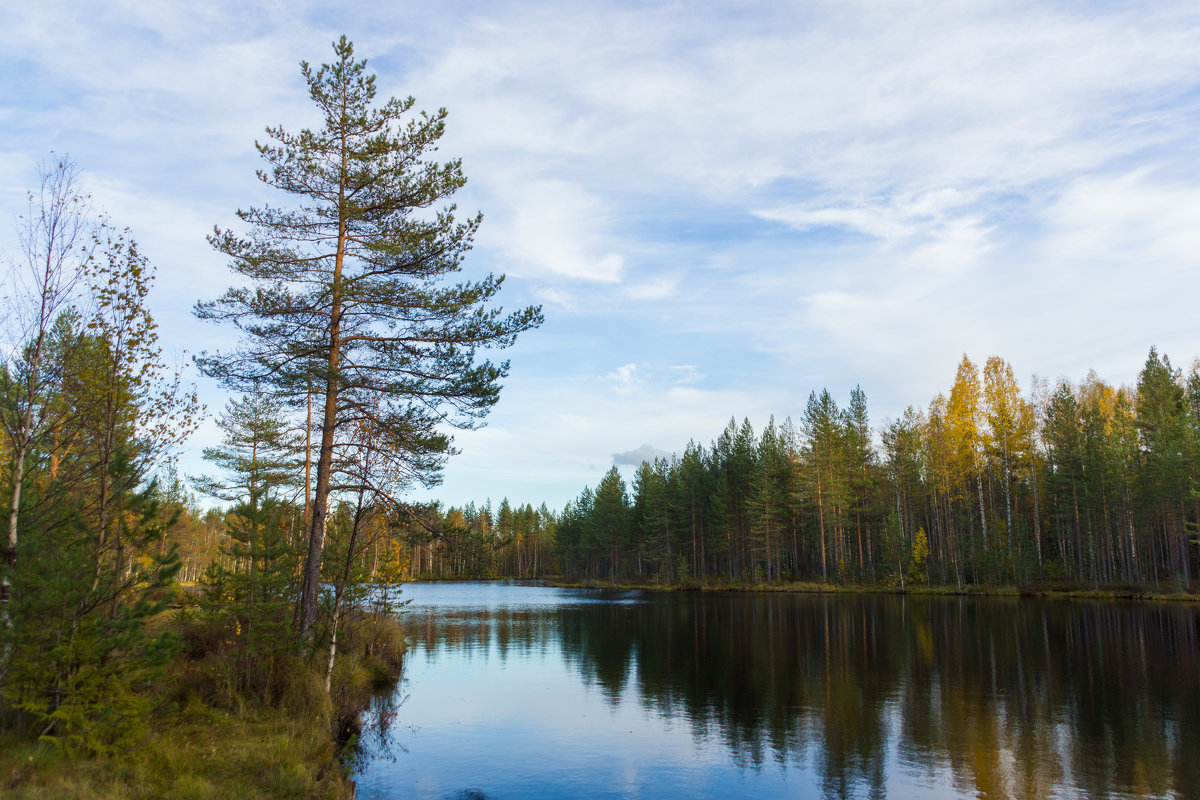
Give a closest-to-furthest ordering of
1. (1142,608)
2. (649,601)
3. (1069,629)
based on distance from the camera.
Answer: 1. (1069,629)
2. (1142,608)
3. (649,601)

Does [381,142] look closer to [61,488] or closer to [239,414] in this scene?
[61,488]

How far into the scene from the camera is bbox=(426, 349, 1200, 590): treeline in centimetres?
5234

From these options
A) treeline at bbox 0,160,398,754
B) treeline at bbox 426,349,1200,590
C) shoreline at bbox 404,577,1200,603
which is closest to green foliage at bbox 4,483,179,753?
treeline at bbox 0,160,398,754

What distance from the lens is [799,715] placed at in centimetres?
1711

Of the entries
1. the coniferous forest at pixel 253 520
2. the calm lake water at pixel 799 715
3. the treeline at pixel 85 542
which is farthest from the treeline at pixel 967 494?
the treeline at pixel 85 542

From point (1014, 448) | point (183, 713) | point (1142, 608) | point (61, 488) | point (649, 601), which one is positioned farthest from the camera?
point (649, 601)

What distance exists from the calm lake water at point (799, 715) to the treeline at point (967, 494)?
22.0 meters

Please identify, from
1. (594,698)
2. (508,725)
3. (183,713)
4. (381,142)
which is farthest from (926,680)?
(381,142)

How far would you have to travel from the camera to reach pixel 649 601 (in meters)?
59.4

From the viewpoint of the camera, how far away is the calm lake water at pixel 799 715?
41.1ft

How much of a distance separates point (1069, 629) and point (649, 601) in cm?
3304

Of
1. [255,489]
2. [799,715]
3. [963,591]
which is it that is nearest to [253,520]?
[255,489]

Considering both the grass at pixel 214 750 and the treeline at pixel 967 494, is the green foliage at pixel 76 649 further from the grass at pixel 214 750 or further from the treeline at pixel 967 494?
the treeline at pixel 967 494

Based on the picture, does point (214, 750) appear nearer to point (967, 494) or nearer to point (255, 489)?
point (255, 489)
